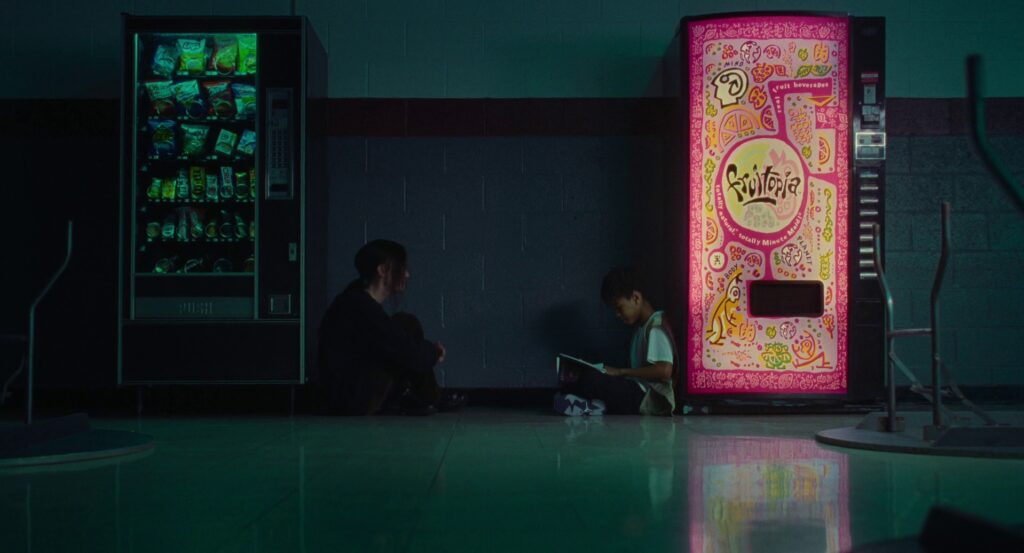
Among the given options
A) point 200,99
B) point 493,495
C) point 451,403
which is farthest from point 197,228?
point 493,495

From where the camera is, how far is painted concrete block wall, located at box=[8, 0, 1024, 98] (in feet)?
19.9

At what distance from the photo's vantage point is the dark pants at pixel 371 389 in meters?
5.31

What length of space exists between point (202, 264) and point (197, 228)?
0.66 ft

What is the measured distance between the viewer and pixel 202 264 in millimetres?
5562

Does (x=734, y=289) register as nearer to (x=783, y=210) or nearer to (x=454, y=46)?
(x=783, y=210)

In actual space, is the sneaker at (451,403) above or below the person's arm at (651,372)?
below

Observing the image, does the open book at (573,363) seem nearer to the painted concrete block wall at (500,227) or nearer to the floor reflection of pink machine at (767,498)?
the painted concrete block wall at (500,227)

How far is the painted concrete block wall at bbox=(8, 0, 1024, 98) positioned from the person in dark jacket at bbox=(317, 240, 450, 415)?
51.2 inches

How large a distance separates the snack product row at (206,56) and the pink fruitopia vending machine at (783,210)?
7.86 feet

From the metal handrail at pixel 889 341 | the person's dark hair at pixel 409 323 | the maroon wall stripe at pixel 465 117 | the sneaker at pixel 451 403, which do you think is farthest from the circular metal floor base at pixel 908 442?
the maroon wall stripe at pixel 465 117

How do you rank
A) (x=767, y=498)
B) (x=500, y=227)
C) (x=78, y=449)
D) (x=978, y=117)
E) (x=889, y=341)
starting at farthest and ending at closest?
(x=500, y=227), (x=889, y=341), (x=78, y=449), (x=767, y=498), (x=978, y=117)

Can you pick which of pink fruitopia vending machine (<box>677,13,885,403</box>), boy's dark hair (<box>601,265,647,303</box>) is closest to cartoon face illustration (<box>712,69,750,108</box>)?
pink fruitopia vending machine (<box>677,13,885,403</box>)

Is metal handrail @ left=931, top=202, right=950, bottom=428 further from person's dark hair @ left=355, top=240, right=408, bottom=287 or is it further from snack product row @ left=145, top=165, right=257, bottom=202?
snack product row @ left=145, top=165, right=257, bottom=202

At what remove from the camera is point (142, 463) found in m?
3.43
